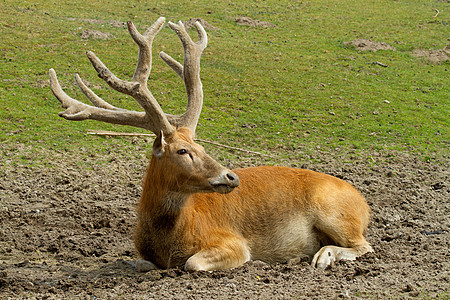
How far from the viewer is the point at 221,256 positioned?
637cm

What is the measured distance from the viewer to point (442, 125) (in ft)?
42.2

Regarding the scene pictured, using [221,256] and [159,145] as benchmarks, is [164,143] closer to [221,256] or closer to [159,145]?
[159,145]

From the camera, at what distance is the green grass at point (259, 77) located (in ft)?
37.4

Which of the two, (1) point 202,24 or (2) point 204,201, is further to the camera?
(1) point 202,24

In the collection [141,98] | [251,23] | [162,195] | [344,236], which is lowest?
[344,236]

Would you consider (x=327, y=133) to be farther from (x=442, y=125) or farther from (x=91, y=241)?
(x=91, y=241)

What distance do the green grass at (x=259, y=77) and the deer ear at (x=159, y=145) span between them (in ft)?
14.7

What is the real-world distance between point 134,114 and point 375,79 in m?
11.0

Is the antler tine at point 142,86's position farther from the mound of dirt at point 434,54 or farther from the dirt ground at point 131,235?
the mound of dirt at point 434,54

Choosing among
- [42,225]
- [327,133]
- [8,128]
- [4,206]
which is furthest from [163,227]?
[327,133]

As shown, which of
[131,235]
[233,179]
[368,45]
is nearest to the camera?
[233,179]

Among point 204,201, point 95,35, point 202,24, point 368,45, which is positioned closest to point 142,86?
point 204,201

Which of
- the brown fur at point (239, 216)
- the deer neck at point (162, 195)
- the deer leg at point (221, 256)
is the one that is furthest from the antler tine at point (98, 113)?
the deer leg at point (221, 256)

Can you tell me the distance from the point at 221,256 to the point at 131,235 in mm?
1693
